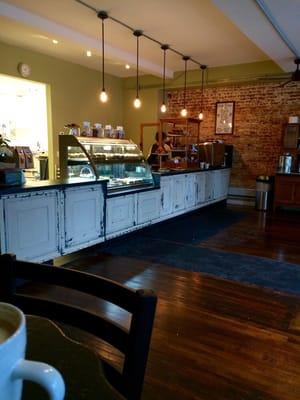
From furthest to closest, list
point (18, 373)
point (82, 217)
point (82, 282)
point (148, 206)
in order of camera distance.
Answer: point (148, 206), point (82, 217), point (82, 282), point (18, 373)

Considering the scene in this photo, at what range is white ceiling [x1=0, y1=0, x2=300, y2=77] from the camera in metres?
4.41

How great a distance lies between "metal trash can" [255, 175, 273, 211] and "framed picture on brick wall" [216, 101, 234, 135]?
60.7 inches

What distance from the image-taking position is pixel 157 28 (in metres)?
5.52

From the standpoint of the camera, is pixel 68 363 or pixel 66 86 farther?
pixel 66 86

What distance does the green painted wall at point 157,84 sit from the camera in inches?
299

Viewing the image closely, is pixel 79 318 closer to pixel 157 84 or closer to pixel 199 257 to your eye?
pixel 199 257

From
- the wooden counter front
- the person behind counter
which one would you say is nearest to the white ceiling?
the person behind counter

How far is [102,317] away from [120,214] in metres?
3.71

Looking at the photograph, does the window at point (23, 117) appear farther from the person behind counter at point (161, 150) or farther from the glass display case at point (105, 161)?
the glass display case at point (105, 161)

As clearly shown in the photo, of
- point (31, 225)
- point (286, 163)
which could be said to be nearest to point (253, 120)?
point (286, 163)

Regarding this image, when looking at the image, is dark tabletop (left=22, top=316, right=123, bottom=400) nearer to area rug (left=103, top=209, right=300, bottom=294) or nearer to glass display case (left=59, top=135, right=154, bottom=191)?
area rug (left=103, top=209, right=300, bottom=294)

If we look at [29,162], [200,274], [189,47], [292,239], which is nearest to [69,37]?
[189,47]

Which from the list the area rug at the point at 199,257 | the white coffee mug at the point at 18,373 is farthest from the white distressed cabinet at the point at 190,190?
the white coffee mug at the point at 18,373

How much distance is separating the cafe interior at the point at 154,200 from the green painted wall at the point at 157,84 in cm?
3
